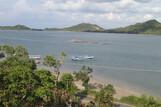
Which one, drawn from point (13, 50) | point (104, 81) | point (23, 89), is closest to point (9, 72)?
point (23, 89)

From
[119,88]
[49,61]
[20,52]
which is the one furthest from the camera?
[119,88]

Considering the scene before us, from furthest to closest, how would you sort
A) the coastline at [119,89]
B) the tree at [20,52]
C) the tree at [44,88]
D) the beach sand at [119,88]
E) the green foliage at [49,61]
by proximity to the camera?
the tree at [20,52]
the beach sand at [119,88]
the coastline at [119,89]
the green foliage at [49,61]
the tree at [44,88]

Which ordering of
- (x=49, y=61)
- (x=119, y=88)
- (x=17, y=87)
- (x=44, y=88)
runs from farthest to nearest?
(x=119, y=88)
(x=49, y=61)
(x=44, y=88)
(x=17, y=87)

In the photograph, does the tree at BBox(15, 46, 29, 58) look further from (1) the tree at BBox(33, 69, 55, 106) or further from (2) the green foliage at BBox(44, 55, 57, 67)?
(1) the tree at BBox(33, 69, 55, 106)

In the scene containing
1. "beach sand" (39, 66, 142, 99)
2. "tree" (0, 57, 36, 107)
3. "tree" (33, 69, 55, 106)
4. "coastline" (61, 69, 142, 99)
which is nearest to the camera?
"tree" (0, 57, 36, 107)

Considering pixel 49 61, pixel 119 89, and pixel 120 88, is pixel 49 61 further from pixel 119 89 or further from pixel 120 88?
pixel 120 88

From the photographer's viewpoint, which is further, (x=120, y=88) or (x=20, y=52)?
(x=120, y=88)

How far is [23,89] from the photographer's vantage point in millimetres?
38344

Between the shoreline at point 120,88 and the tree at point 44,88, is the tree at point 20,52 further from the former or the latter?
the tree at point 44,88

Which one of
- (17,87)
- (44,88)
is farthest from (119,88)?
(17,87)

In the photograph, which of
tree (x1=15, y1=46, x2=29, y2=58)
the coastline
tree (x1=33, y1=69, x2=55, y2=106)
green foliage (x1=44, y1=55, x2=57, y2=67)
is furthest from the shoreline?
tree (x1=33, y1=69, x2=55, y2=106)

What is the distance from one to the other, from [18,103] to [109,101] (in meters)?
12.7

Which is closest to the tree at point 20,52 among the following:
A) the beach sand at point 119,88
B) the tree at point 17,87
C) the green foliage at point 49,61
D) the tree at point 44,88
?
the green foliage at point 49,61

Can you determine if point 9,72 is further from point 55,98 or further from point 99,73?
point 99,73
